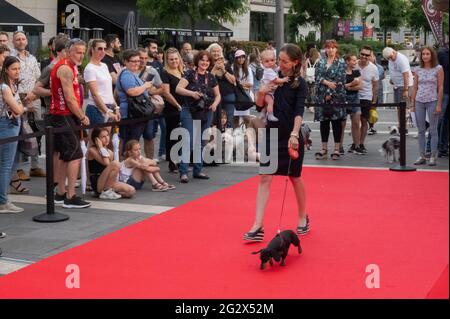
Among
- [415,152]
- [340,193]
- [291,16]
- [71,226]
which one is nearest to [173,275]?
[71,226]

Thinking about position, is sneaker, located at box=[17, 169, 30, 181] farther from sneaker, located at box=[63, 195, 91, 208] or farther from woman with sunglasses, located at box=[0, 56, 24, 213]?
sneaker, located at box=[63, 195, 91, 208]

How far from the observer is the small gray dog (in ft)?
39.6

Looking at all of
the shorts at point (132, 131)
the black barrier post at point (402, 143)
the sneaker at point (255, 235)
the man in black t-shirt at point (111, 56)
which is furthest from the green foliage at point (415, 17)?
the sneaker at point (255, 235)

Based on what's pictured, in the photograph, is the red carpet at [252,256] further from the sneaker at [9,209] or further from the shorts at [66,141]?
the sneaker at [9,209]

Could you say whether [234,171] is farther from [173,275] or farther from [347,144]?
[173,275]

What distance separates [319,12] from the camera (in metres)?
42.4

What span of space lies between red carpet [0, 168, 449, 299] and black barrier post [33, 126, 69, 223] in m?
0.90

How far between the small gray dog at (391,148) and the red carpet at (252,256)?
2583 mm

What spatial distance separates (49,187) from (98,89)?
6.60 feet

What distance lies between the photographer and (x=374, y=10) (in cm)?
4588

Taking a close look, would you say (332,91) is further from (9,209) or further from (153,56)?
(9,209)

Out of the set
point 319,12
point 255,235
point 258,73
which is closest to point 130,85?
point 255,235

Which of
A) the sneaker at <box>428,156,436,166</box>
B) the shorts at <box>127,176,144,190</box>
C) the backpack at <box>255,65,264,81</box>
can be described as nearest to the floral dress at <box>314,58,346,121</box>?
the sneaker at <box>428,156,436,166</box>

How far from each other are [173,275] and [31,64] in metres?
6.11
